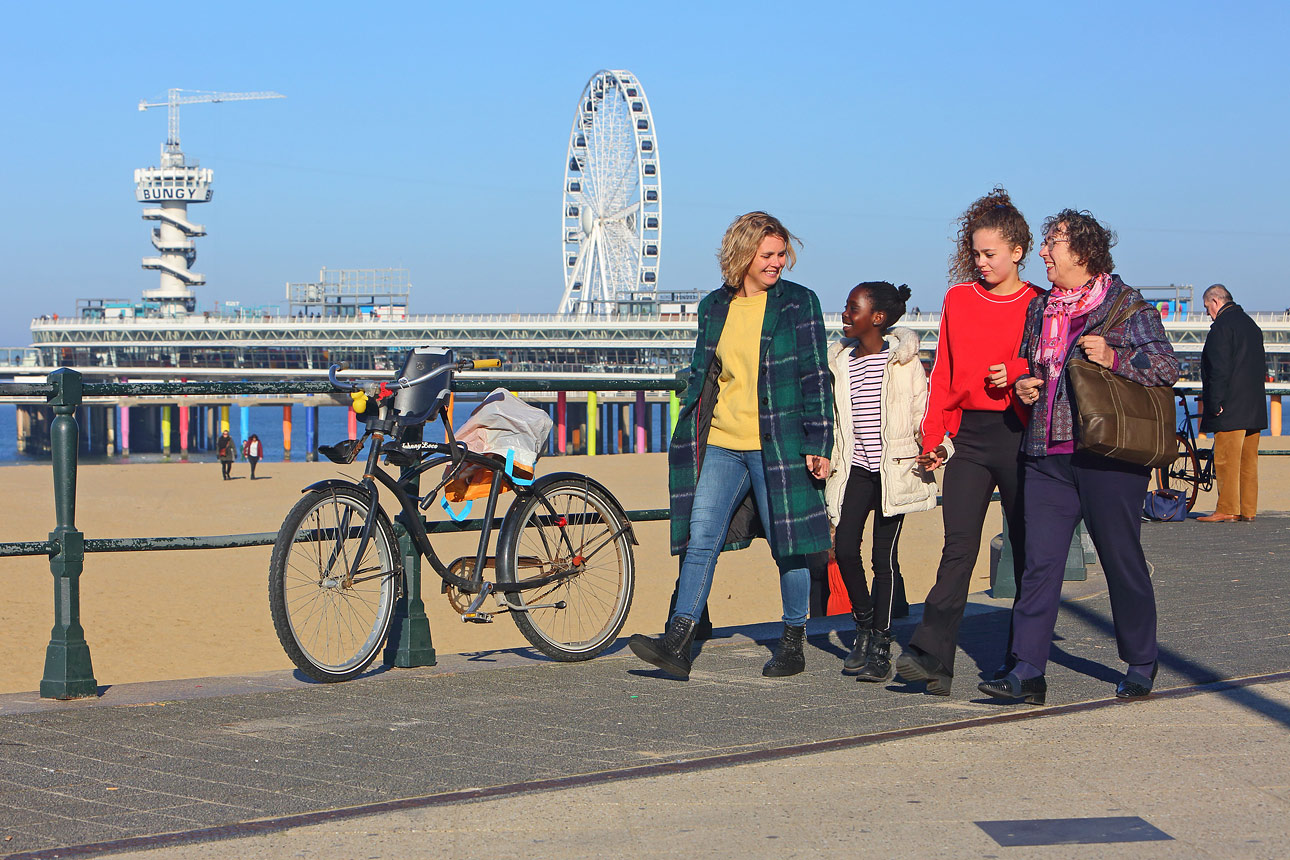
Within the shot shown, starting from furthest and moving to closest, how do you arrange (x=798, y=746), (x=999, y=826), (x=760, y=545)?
(x=760, y=545) < (x=798, y=746) < (x=999, y=826)

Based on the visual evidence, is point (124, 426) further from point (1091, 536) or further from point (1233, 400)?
point (1091, 536)


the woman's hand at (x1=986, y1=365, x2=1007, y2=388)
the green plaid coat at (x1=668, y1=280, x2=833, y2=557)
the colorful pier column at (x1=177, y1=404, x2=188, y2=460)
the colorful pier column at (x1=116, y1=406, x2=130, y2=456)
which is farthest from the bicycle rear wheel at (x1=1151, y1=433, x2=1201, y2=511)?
the colorful pier column at (x1=116, y1=406, x2=130, y2=456)

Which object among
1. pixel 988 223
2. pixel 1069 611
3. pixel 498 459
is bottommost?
pixel 1069 611

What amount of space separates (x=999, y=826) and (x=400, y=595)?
2.38 m

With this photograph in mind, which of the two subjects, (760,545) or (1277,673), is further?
(760,545)

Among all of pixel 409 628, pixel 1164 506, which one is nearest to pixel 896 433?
pixel 409 628

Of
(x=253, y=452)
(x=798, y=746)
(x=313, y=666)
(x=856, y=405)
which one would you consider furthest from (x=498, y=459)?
(x=253, y=452)

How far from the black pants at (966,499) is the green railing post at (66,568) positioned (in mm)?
2655

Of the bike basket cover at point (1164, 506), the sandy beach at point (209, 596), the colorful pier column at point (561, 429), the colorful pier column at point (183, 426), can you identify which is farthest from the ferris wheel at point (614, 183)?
the bike basket cover at point (1164, 506)

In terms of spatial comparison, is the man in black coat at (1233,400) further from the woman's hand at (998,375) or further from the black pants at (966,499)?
the woman's hand at (998,375)

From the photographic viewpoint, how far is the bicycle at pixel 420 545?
4.25m

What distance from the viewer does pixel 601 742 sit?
368 cm

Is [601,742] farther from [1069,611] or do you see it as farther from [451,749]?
[1069,611]

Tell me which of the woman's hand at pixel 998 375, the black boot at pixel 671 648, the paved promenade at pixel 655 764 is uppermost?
the woman's hand at pixel 998 375
